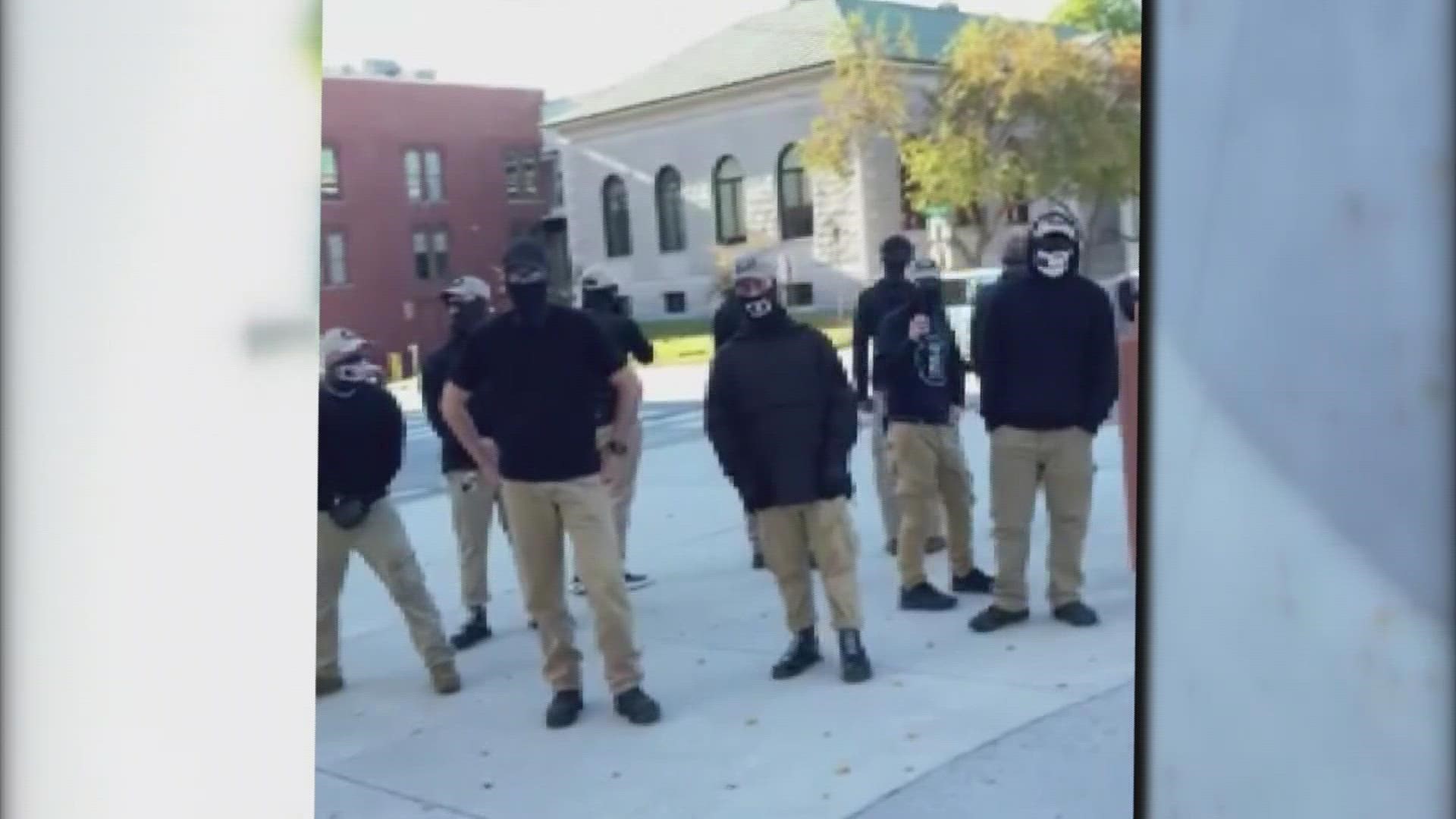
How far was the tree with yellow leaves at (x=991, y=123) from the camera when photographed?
2029mm

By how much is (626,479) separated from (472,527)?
307mm

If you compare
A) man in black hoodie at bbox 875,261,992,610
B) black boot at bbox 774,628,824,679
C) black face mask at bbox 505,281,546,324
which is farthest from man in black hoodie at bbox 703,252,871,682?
black face mask at bbox 505,281,546,324

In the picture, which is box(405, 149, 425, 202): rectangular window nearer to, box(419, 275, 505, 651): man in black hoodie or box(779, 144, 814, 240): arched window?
box(419, 275, 505, 651): man in black hoodie

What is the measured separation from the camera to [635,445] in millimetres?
2717

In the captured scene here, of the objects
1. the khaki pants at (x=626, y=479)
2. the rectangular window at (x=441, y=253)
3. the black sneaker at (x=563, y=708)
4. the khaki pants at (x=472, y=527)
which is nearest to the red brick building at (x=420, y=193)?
the rectangular window at (x=441, y=253)

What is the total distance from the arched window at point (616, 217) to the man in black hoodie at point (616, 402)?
0.24ft

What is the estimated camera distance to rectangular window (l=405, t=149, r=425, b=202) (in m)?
2.42

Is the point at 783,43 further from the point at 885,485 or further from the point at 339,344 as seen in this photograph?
the point at 885,485

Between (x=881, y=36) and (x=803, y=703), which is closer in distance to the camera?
(x=881, y=36)
